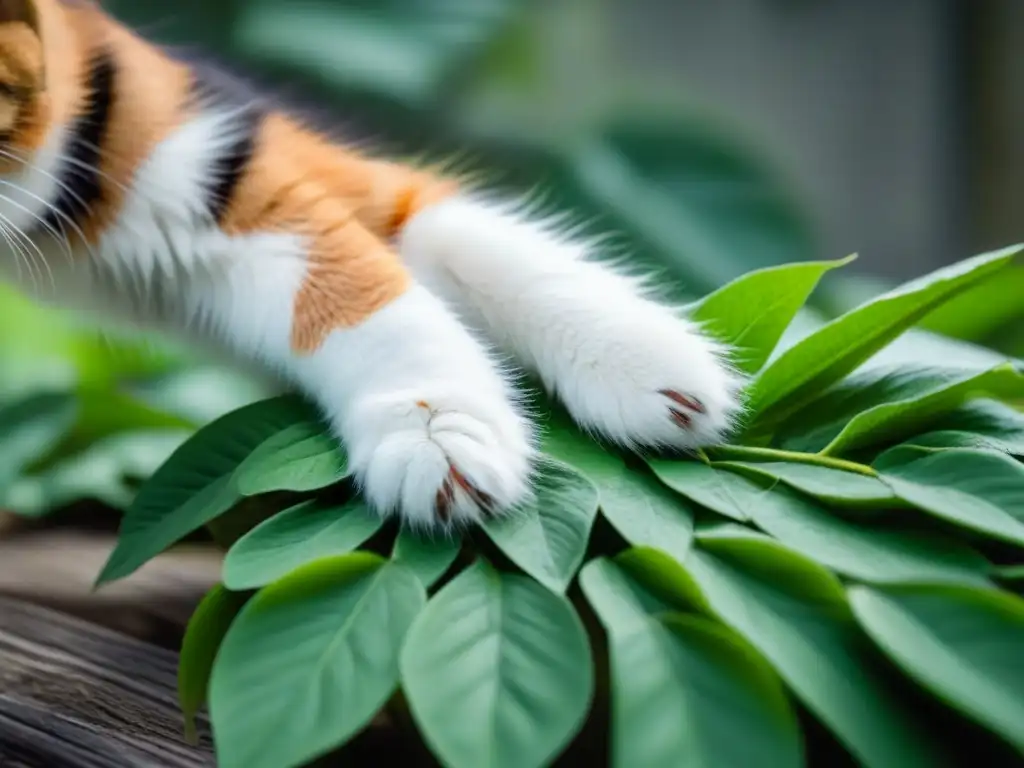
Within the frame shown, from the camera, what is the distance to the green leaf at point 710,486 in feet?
1.41

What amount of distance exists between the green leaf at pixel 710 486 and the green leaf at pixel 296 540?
0.13 metres

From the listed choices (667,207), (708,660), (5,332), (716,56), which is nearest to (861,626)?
(708,660)

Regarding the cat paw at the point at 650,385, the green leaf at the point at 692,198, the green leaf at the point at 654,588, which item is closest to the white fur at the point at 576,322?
the cat paw at the point at 650,385

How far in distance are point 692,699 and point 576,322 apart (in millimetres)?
241

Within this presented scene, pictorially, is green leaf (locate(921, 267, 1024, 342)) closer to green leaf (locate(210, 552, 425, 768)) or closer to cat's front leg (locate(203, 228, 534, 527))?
cat's front leg (locate(203, 228, 534, 527))

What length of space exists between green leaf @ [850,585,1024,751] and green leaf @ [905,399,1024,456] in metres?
0.13

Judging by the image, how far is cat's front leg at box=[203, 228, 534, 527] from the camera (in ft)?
1.40

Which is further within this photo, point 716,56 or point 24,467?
point 716,56

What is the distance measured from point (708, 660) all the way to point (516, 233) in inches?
12.5

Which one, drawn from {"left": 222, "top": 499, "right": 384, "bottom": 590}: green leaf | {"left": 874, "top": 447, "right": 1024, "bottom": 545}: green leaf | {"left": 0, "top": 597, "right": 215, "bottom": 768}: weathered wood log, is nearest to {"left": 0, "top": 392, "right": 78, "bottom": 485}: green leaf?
{"left": 0, "top": 597, "right": 215, "bottom": 768}: weathered wood log

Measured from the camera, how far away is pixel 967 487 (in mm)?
418

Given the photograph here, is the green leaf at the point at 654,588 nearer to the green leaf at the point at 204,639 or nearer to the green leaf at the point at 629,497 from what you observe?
the green leaf at the point at 629,497

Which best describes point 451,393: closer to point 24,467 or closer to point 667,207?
point 24,467

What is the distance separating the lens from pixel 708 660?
34cm
